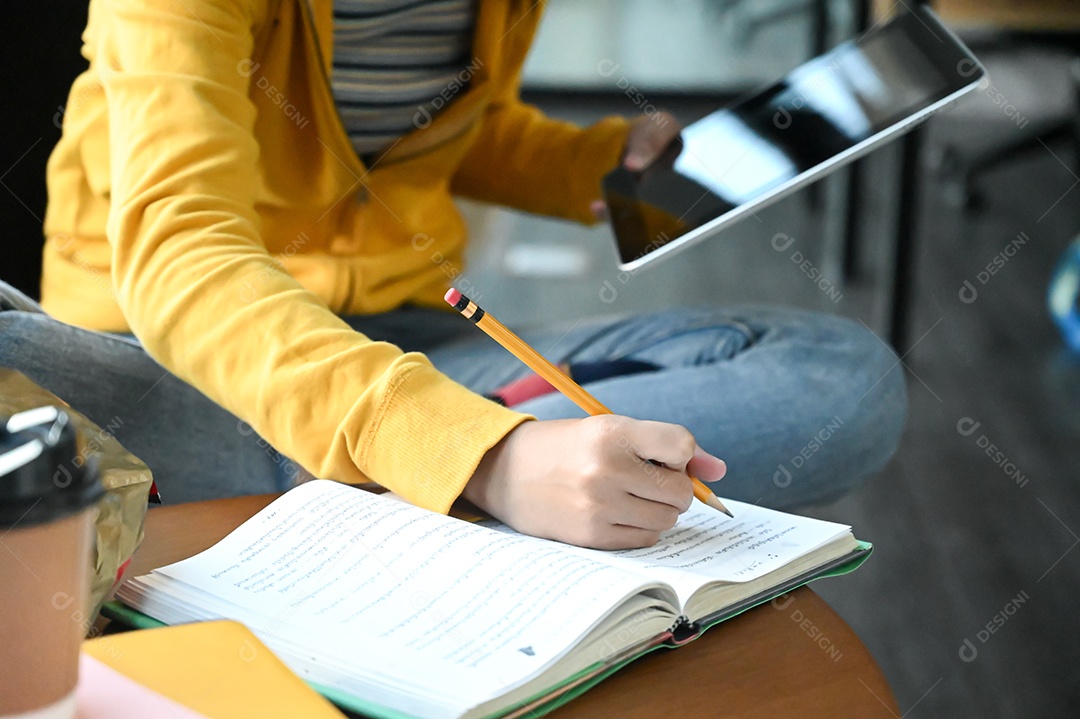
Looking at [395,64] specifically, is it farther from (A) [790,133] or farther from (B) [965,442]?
(B) [965,442]

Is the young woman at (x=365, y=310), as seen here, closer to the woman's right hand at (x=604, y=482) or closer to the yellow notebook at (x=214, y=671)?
the woman's right hand at (x=604, y=482)

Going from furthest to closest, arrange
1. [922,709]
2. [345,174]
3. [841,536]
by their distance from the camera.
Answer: [922,709] < [345,174] < [841,536]

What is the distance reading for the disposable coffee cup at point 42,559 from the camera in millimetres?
310

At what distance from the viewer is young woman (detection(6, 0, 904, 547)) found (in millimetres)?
587

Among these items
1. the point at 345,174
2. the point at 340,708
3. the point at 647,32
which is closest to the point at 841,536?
the point at 340,708

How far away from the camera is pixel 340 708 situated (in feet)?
1.40

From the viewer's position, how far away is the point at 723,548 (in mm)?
542

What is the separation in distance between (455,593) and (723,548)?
147 mm

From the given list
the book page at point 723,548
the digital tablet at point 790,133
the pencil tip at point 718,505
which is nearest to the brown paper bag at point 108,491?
the book page at point 723,548

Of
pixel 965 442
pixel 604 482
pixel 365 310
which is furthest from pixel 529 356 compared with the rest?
pixel 965 442

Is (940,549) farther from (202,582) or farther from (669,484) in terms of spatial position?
(202,582)

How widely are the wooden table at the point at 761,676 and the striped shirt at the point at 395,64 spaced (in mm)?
490

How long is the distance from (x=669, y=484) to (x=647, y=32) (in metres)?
3.49

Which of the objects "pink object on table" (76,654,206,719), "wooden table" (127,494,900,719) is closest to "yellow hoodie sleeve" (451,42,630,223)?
"wooden table" (127,494,900,719)
